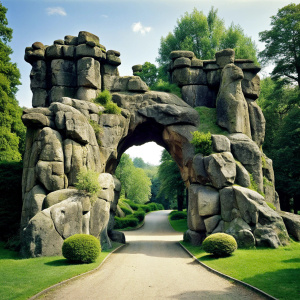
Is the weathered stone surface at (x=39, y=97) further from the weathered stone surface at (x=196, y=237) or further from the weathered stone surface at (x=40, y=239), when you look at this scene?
the weathered stone surface at (x=196, y=237)

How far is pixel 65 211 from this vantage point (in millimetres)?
19375

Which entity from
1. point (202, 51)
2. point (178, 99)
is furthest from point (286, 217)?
point (202, 51)

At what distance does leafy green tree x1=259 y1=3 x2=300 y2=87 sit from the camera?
3700 cm

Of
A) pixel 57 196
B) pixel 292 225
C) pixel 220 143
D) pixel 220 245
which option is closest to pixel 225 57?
pixel 220 143

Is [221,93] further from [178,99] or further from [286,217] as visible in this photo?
[286,217]

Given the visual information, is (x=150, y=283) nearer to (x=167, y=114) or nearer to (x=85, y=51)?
(x=167, y=114)

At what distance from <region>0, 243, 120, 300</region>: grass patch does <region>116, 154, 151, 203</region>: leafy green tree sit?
4820cm

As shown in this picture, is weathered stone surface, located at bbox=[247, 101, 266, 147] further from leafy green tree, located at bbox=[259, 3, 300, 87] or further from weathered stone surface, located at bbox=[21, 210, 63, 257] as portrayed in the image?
weathered stone surface, located at bbox=[21, 210, 63, 257]

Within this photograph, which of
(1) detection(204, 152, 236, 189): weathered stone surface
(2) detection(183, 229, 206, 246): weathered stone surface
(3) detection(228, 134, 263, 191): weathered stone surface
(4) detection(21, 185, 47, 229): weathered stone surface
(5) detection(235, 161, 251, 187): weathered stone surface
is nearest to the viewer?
(4) detection(21, 185, 47, 229): weathered stone surface

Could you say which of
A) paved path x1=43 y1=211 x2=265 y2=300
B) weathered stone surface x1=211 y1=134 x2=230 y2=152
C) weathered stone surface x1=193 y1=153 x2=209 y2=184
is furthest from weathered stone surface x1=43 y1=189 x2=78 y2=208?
weathered stone surface x1=211 y1=134 x2=230 y2=152

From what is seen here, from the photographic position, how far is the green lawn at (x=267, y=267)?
11.8 m

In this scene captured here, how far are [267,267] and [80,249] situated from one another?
32.1ft

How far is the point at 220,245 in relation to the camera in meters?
18.3

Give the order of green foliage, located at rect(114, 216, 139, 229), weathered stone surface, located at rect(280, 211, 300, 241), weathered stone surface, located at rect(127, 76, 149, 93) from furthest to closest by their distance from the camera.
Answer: green foliage, located at rect(114, 216, 139, 229) → weathered stone surface, located at rect(127, 76, 149, 93) → weathered stone surface, located at rect(280, 211, 300, 241)
